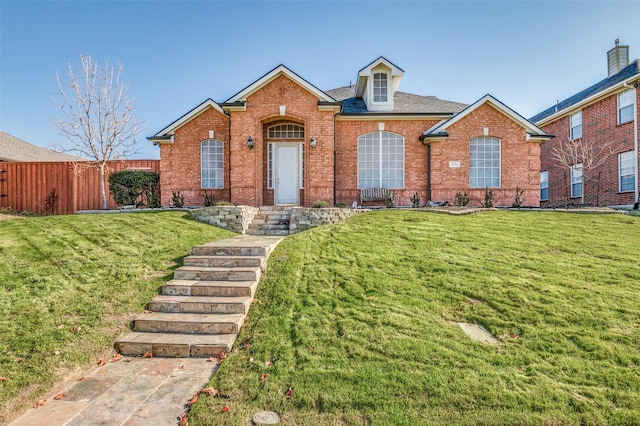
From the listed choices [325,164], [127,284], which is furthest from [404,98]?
[127,284]

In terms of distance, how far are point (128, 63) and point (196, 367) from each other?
17.0 meters

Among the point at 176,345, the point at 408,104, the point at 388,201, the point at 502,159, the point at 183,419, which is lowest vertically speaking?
the point at 183,419

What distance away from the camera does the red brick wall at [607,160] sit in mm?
15336

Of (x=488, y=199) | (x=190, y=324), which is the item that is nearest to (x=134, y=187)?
(x=190, y=324)

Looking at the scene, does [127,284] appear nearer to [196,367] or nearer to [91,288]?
[91,288]

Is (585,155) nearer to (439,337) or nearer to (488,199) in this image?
(488,199)

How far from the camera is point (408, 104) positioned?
50.5 feet

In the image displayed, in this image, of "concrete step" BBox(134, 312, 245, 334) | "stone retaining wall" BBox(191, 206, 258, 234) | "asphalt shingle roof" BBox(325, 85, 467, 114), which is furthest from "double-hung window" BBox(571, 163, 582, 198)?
"concrete step" BBox(134, 312, 245, 334)

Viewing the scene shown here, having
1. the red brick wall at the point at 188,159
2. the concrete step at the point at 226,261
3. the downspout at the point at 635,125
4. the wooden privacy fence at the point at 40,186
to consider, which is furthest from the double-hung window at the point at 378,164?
the wooden privacy fence at the point at 40,186

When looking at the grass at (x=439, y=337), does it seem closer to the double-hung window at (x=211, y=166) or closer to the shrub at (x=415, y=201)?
the shrub at (x=415, y=201)

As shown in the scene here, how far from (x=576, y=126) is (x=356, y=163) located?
1337 centimetres

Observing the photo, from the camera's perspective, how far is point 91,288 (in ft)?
18.9

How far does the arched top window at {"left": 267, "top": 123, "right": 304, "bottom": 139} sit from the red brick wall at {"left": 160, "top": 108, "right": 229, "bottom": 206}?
2122mm

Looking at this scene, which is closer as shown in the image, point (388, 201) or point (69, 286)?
point (69, 286)
